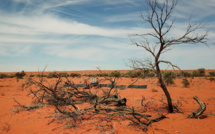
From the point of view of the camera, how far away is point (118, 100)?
Result: 6.07 m

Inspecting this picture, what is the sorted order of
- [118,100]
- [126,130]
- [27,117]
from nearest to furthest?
[126,130], [27,117], [118,100]

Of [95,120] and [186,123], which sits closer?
[186,123]

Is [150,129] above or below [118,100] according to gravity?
below

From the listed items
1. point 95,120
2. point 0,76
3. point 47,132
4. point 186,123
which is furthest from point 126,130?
point 0,76

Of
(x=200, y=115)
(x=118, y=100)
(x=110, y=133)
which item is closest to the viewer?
(x=110, y=133)

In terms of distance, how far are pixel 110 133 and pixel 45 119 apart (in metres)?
2.79

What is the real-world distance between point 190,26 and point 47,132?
5924 mm

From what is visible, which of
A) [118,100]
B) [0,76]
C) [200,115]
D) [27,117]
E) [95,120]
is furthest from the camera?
[0,76]

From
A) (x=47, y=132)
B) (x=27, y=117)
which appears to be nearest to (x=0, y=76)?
(x=27, y=117)

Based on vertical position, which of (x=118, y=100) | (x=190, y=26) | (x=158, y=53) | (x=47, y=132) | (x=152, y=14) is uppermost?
(x=152, y=14)

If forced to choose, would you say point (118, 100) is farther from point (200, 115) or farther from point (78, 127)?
point (200, 115)

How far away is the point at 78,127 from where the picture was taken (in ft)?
14.3

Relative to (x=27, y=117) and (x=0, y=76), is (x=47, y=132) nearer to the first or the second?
(x=27, y=117)

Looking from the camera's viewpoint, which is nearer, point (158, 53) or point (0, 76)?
point (158, 53)
